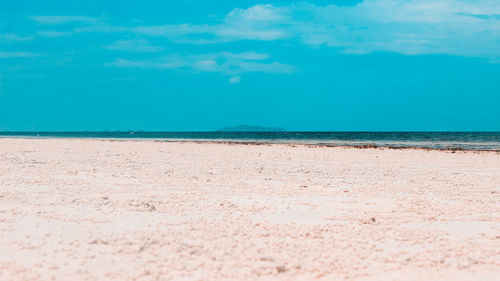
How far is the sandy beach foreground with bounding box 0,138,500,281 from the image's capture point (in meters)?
3.95

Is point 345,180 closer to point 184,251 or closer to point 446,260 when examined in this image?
point 446,260

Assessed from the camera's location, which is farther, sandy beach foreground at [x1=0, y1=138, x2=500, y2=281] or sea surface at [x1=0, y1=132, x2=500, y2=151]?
sea surface at [x1=0, y1=132, x2=500, y2=151]

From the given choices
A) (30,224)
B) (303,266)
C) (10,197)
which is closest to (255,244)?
(303,266)

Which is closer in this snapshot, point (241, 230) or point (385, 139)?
point (241, 230)

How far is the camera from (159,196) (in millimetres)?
7320

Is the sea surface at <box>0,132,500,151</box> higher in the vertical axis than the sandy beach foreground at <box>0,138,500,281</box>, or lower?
higher

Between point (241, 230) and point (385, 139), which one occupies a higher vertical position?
point (385, 139)

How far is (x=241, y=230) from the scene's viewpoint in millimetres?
5172

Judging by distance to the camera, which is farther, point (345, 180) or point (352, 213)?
point (345, 180)

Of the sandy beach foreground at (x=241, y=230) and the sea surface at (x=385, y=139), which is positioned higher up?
the sea surface at (x=385, y=139)

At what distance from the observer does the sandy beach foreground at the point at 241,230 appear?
3953mm

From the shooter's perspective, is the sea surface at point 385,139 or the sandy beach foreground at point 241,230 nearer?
the sandy beach foreground at point 241,230

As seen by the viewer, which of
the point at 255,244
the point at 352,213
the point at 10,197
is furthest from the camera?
the point at 10,197

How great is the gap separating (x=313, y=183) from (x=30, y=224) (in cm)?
591
